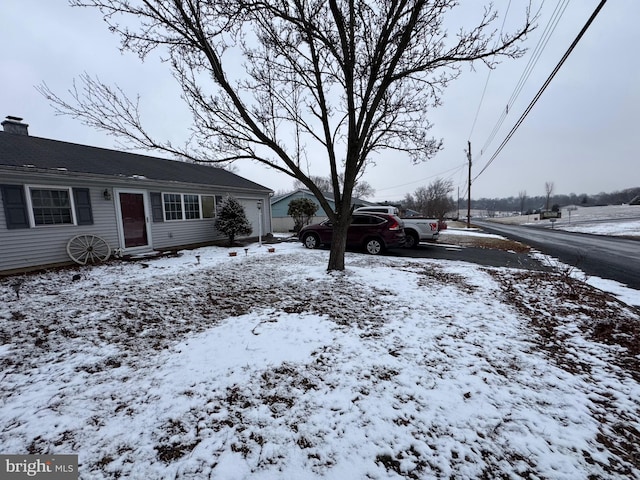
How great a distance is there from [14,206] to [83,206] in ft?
4.57

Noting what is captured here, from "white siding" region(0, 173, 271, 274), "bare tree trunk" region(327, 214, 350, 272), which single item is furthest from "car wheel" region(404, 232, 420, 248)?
"white siding" region(0, 173, 271, 274)

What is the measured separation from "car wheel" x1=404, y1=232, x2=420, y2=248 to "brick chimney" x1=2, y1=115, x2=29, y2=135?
50.8ft

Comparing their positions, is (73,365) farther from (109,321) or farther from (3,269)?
(3,269)

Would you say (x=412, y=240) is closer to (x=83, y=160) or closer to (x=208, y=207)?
(x=208, y=207)

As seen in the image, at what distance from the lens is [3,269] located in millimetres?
6715

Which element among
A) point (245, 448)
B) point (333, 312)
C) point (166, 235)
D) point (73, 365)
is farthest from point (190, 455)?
point (166, 235)

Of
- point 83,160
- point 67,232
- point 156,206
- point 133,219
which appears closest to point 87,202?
point 67,232

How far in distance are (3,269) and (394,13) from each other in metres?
11.3

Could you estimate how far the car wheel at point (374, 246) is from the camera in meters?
10.1

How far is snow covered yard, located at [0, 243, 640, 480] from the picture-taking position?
1.91m

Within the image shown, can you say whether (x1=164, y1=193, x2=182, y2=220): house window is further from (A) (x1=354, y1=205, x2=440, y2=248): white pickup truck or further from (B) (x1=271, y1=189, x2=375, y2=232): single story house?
(B) (x1=271, y1=189, x2=375, y2=232): single story house

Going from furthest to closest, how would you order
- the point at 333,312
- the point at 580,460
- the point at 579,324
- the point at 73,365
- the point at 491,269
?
the point at 491,269, the point at 333,312, the point at 579,324, the point at 73,365, the point at 580,460

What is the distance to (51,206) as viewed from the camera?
24.5ft

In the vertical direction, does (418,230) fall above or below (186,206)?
below
